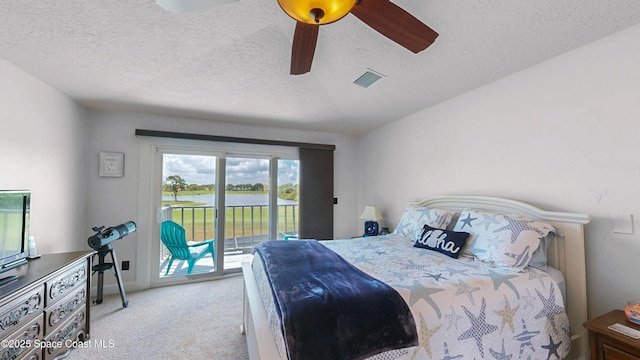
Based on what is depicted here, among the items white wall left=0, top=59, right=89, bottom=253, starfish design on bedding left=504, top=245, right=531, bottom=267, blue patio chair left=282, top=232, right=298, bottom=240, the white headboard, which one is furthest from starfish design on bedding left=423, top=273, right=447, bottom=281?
white wall left=0, top=59, right=89, bottom=253

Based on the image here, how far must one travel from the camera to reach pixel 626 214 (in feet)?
5.45

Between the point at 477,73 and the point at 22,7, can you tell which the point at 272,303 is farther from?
the point at 477,73

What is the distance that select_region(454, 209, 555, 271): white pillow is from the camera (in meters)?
1.77

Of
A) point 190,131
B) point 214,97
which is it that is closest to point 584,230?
point 214,97

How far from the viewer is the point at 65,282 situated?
6.36 feet

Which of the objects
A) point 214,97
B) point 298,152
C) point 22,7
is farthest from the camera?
point 298,152

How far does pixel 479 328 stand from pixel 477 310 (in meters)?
0.10

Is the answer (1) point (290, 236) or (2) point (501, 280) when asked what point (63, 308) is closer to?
(1) point (290, 236)

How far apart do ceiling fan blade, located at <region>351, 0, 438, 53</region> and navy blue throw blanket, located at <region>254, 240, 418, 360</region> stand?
A: 4.60 feet

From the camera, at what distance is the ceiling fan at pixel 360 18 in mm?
1116

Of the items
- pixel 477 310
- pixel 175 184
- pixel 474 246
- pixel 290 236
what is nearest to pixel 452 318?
pixel 477 310

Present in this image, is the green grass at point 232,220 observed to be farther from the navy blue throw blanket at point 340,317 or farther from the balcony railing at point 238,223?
the navy blue throw blanket at point 340,317

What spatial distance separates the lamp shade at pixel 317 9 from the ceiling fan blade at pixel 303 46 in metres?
0.14

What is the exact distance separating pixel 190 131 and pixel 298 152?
1592mm
